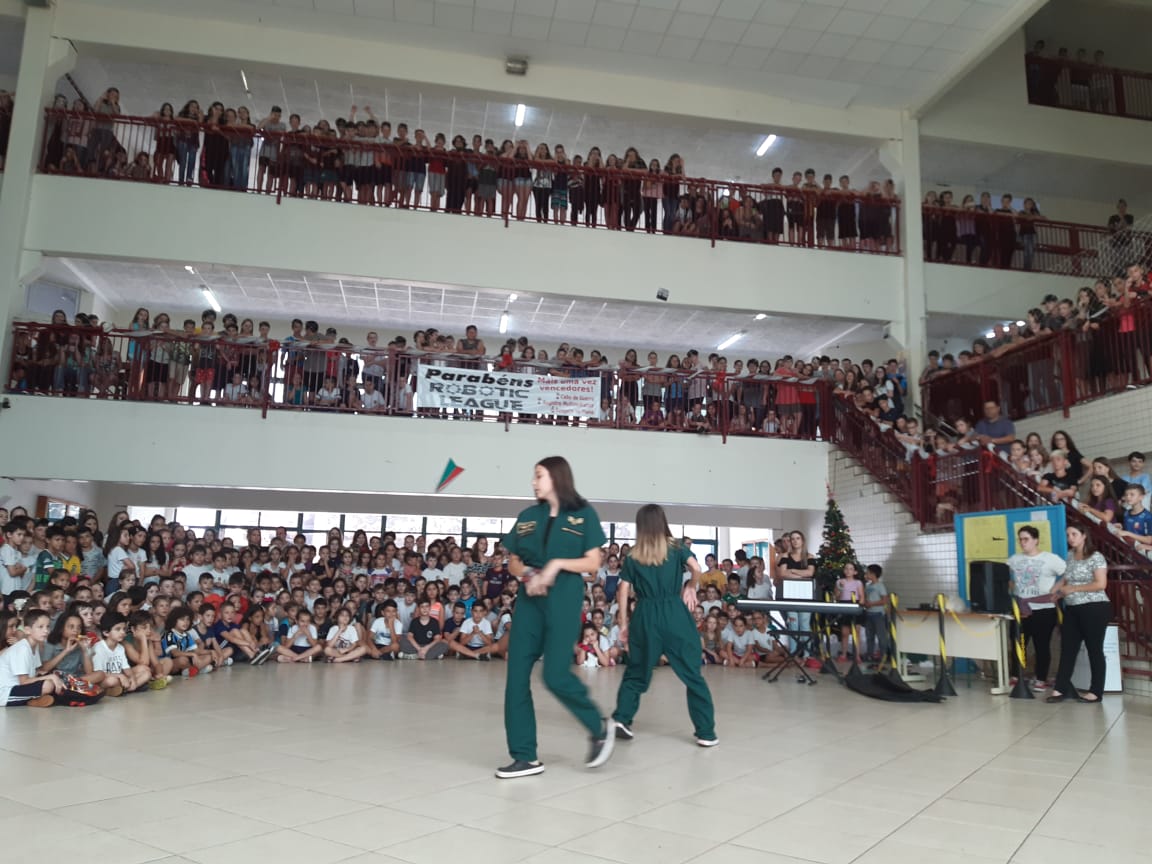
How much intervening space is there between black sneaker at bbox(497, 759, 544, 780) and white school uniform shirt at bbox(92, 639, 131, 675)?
4268 mm

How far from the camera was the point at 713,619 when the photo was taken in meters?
11.4

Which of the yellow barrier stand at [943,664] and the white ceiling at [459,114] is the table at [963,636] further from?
the white ceiling at [459,114]

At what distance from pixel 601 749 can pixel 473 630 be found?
6.91 metres

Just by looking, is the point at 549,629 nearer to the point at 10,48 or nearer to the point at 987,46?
the point at 987,46

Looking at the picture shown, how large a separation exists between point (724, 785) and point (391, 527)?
17171 mm

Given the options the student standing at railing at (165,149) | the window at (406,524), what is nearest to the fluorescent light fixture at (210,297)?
the student standing at railing at (165,149)

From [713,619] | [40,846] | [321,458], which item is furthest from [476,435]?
[40,846]

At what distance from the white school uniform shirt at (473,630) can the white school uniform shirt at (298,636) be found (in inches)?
76.3

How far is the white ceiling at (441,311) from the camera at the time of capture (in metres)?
16.6

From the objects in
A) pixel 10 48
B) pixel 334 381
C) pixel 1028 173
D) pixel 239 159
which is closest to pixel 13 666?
pixel 334 381

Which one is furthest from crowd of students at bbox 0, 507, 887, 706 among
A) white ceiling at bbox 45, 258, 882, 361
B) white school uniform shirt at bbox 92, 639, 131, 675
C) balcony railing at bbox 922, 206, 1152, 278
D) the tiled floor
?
balcony railing at bbox 922, 206, 1152, 278

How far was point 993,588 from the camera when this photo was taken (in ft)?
28.1

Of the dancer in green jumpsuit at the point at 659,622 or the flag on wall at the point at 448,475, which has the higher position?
the flag on wall at the point at 448,475

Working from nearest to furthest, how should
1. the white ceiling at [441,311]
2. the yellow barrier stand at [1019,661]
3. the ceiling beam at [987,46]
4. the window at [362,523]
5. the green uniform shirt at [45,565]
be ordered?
the yellow barrier stand at [1019,661] → the green uniform shirt at [45,565] → the ceiling beam at [987,46] → the white ceiling at [441,311] → the window at [362,523]
